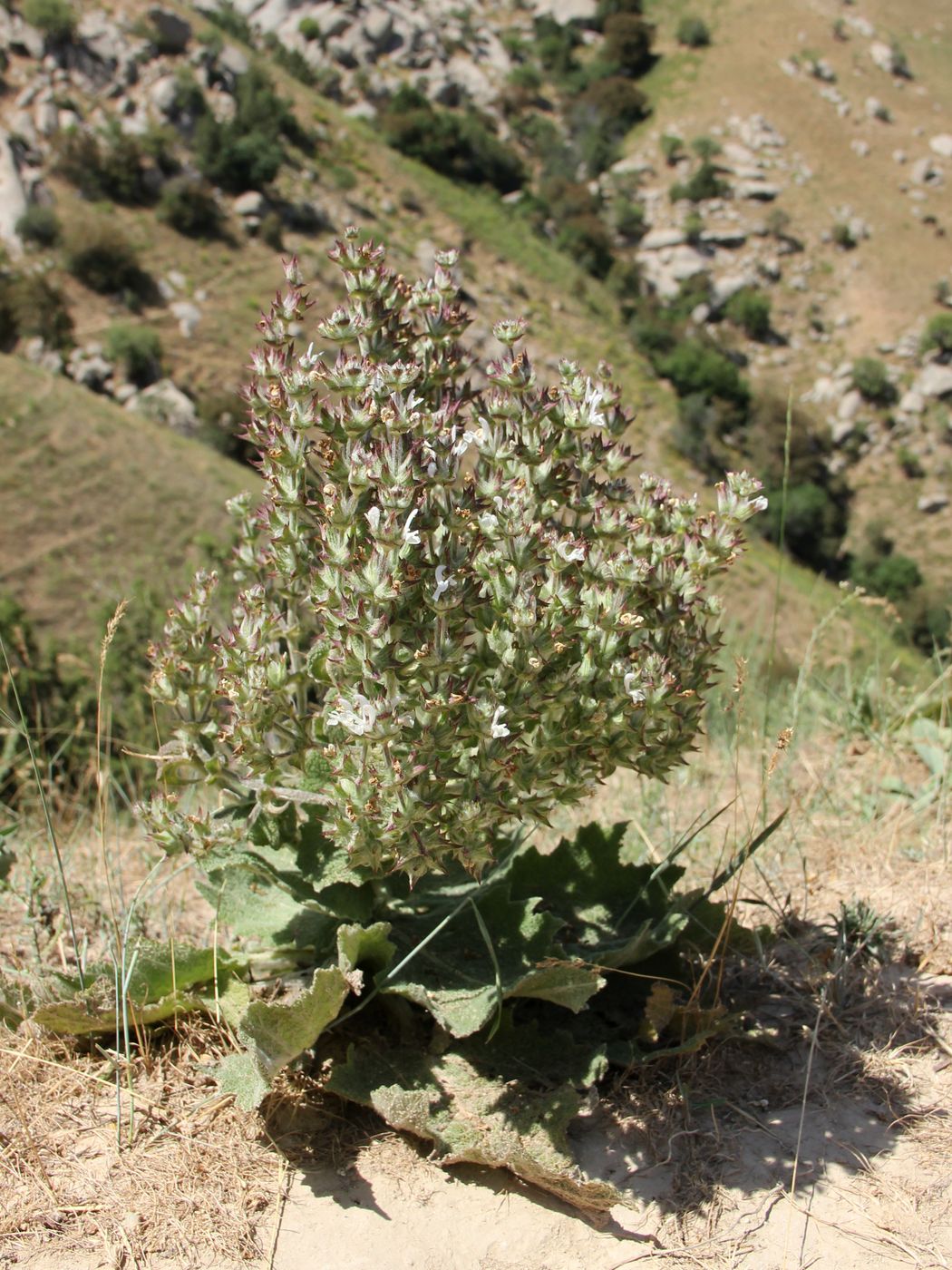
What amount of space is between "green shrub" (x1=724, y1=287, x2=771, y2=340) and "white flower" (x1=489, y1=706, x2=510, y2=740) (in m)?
78.2

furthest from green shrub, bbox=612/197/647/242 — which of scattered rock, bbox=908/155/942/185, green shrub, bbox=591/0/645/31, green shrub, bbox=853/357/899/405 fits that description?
green shrub, bbox=591/0/645/31

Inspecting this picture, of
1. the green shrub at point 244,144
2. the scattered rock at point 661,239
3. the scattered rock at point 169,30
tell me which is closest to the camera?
the green shrub at point 244,144

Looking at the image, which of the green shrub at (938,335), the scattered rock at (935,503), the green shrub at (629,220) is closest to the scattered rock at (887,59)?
the green shrub at (629,220)

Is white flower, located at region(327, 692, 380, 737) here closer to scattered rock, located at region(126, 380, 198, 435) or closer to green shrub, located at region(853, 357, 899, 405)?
scattered rock, located at region(126, 380, 198, 435)

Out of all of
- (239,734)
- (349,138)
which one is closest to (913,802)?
(239,734)

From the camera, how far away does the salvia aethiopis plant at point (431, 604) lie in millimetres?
2393

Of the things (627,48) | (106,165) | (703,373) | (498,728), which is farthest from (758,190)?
(498,728)

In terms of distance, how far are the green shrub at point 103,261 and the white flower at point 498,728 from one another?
5432 cm

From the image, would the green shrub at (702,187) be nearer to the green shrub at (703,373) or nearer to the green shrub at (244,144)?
the green shrub at (703,373)

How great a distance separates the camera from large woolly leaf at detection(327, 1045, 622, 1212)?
2.52 metres

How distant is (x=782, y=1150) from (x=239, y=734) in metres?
1.73

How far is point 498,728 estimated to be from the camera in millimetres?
2350

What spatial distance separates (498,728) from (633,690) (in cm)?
36

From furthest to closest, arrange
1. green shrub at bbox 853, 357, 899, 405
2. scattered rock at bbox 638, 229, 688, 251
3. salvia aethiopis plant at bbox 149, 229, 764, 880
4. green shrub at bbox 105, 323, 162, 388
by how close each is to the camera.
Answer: scattered rock at bbox 638, 229, 688, 251 → green shrub at bbox 853, 357, 899, 405 → green shrub at bbox 105, 323, 162, 388 → salvia aethiopis plant at bbox 149, 229, 764, 880
